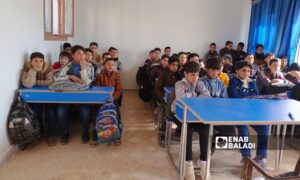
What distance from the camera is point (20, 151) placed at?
106 inches

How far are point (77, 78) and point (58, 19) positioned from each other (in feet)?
6.03

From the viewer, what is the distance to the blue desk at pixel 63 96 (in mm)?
2725

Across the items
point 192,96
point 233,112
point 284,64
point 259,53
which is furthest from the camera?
point 259,53

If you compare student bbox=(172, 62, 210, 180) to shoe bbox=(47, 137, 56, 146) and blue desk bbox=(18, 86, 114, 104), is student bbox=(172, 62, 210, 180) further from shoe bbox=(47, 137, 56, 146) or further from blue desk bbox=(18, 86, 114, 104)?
shoe bbox=(47, 137, 56, 146)

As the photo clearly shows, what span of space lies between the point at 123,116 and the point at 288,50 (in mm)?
3264

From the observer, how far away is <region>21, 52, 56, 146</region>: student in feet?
9.18

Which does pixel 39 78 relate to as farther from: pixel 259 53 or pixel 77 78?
pixel 259 53

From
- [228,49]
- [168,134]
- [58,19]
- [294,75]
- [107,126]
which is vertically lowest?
[168,134]

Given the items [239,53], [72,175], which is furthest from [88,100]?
[239,53]

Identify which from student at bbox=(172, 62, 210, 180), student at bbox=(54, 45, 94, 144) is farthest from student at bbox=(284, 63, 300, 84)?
student at bbox=(54, 45, 94, 144)

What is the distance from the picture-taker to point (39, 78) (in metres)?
2.91

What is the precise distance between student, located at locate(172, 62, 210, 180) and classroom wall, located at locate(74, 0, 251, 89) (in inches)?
153

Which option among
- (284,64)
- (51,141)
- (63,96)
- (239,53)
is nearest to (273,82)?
(284,64)

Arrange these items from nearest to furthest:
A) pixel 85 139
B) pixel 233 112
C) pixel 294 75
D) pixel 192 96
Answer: pixel 233 112
pixel 192 96
pixel 85 139
pixel 294 75
